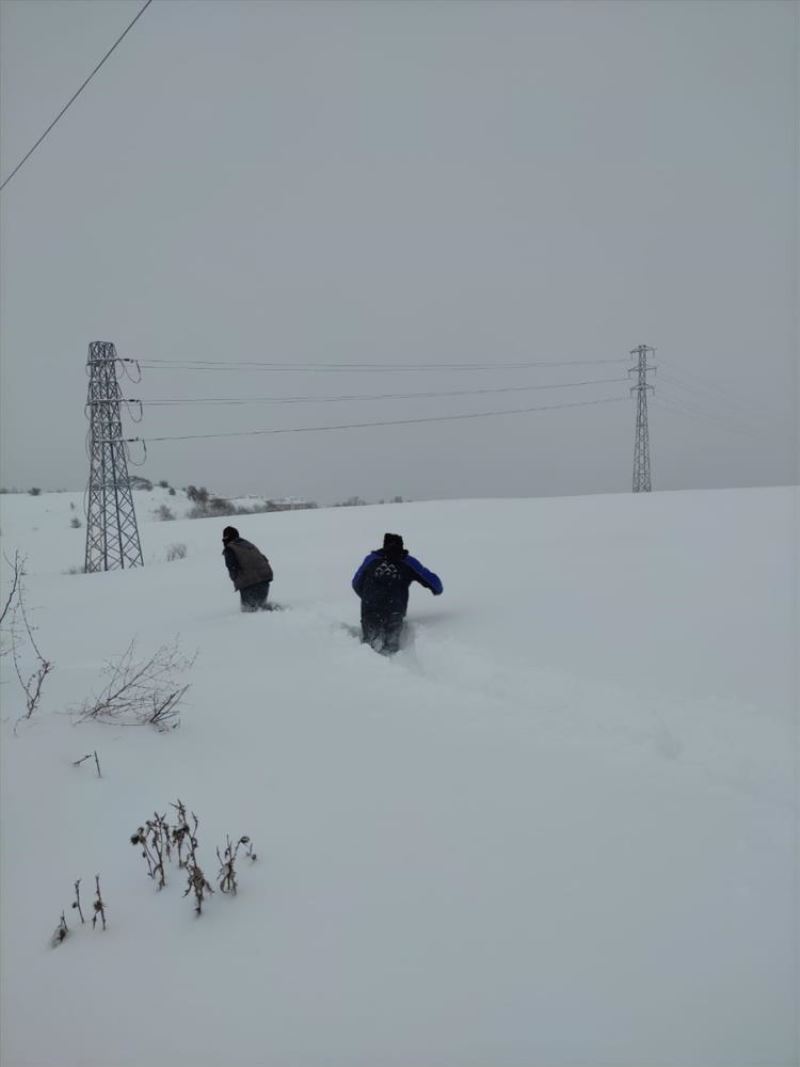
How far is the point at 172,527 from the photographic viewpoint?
26750mm

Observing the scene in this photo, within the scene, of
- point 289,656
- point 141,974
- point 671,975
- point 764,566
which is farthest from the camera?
point 764,566

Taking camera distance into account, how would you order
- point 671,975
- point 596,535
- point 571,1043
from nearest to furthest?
point 571,1043 < point 671,975 < point 596,535

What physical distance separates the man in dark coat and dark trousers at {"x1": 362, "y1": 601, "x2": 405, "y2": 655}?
239cm

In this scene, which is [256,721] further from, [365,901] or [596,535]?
[596,535]

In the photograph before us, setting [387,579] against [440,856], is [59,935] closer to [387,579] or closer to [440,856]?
[440,856]

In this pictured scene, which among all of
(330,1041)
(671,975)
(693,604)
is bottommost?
(330,1041)

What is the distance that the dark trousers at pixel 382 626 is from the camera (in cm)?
737

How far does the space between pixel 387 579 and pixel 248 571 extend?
2.70m

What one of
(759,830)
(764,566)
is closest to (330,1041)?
(759,830)

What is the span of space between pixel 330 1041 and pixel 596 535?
11246mm

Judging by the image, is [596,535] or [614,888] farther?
[596,535]

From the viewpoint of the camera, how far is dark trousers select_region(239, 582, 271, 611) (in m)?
9.40

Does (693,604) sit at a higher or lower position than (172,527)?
lower

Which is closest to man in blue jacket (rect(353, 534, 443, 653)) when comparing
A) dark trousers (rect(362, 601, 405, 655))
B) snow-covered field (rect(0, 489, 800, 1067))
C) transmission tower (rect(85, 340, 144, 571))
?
dark trousers (rect(362, 601, 405, 655))
